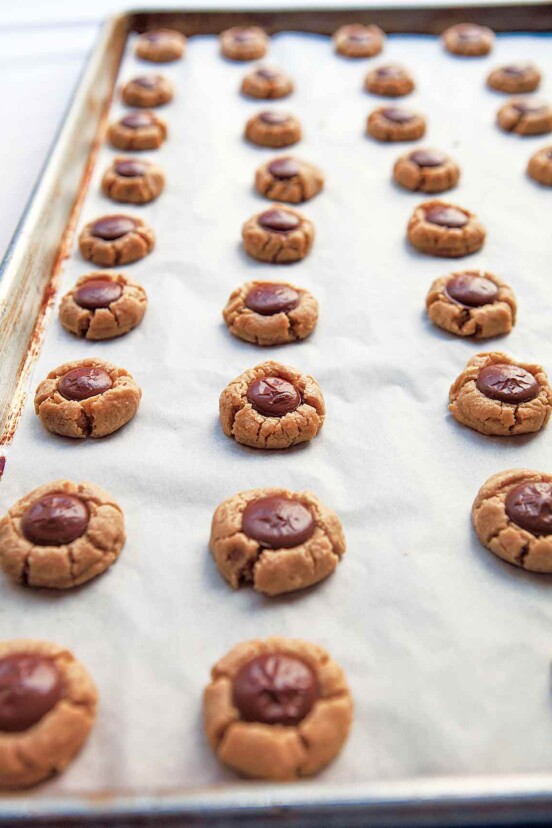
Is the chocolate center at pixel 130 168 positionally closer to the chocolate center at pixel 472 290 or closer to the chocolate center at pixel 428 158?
the chocolate center at pixel 428 158

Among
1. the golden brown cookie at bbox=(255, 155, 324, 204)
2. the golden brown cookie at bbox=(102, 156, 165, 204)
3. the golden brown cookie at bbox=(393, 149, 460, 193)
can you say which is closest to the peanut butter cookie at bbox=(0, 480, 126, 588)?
the golden brown cookie at bbox=(102, 156, 165, 204)

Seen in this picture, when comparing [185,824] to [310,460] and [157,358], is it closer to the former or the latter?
[310,460]

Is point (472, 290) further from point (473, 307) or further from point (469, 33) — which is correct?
point (469, 33)

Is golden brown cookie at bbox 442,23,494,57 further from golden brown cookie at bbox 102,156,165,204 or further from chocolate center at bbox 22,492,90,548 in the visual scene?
chocolate center at bbox 22,492,90,548

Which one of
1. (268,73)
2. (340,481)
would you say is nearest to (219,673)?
(340,481)

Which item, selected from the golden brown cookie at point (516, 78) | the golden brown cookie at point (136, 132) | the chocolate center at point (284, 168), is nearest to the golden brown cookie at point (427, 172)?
the chocolate center at point (284, 168)

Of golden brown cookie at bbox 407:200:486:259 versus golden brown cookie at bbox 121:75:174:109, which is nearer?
golden brown cookie at bbox 407:200:486:259

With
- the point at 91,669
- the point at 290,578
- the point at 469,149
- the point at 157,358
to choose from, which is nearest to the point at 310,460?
→ the point at 290,578
